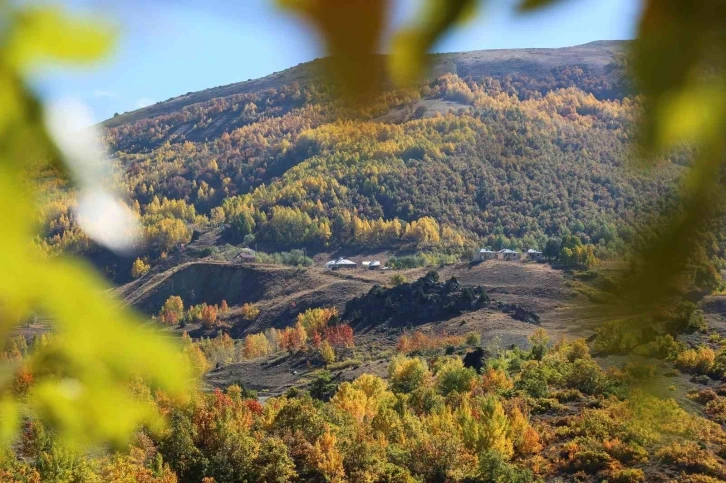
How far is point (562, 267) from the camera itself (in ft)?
138

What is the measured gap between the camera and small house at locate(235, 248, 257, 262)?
2256 inches

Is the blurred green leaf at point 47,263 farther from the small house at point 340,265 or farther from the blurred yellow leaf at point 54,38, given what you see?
the small house at point 340,265

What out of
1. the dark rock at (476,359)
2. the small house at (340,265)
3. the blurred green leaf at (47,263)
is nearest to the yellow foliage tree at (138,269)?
the small house at (340,265)

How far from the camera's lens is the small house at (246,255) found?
5731 cm

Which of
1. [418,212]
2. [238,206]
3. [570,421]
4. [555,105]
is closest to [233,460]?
[570,421]

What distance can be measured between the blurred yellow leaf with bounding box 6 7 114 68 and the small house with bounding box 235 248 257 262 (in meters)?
56.7

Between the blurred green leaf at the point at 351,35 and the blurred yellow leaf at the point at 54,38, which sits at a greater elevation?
the blurred yellow leaf at the point at 54,38

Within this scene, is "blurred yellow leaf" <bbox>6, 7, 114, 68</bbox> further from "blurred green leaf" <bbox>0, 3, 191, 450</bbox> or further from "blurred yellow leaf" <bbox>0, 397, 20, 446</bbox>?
"blurred yellow leaf" <bbox>0, 397, 20, 446</bbox>

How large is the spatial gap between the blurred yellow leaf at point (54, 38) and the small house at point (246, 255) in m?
56.7

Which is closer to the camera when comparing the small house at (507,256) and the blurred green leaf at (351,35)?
the blurred green leaf at (351,35)

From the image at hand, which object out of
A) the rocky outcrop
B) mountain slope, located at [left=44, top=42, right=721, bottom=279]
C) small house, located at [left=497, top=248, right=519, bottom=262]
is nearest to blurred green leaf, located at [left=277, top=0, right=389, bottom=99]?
the rocky outcrop

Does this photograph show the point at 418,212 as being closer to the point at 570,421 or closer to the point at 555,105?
the point at 555,105

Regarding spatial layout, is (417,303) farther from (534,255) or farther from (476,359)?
(534,255)

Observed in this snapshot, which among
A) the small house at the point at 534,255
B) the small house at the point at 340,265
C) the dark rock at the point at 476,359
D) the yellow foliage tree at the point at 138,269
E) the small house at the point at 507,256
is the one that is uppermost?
the dark rock at the point at 476,359
